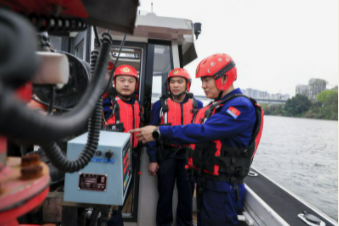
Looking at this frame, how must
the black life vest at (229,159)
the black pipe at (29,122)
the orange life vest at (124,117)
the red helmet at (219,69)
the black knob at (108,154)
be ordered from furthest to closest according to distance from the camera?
the orange life vest at (124,117) → the red helmet at (219,69) → the black life vest at (229,159) → the black knob at (108,154) → the black pipe at (29,122)

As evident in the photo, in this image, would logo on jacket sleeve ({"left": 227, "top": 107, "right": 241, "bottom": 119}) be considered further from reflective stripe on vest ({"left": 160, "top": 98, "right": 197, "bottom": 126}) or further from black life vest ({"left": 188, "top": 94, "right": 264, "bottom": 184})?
reflective stripe on vest ({"left": 160, "top": 98, "right": 197, "bottom": 126})

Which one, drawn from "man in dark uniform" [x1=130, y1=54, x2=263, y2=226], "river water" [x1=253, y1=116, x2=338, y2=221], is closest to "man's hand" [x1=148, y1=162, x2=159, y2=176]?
"man in dark uniform" [x1=130, y1=54, x2=263, y2=226]

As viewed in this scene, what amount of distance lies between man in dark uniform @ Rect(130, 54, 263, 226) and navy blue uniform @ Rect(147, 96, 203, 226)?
75 centimetres

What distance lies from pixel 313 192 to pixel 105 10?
7025 mm

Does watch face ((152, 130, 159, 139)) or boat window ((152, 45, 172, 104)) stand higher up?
boat window ((152, 45, 172, 104))

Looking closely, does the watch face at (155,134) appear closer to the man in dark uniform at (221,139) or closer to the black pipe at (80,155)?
the man in dark uniform at (221,139)

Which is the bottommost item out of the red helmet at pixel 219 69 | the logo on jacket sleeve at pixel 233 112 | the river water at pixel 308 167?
the river water at pixel 308 167

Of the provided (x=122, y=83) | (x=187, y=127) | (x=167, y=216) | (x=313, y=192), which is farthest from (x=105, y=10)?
(x=313, y=192)

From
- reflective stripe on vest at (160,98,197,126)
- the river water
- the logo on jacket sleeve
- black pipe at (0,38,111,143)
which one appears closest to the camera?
black pipe at (0,38,111,143)

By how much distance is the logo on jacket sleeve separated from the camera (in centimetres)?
170

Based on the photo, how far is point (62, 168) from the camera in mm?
688

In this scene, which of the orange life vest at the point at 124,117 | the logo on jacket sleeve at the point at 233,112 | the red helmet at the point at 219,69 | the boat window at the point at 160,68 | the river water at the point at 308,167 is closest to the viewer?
the logo on jacket sleeve at the point at 233,112

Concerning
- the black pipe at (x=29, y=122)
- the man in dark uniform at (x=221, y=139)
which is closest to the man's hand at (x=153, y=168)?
the man in dark uniform at (x=221, y=139)

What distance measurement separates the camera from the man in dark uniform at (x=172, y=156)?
105 inches
